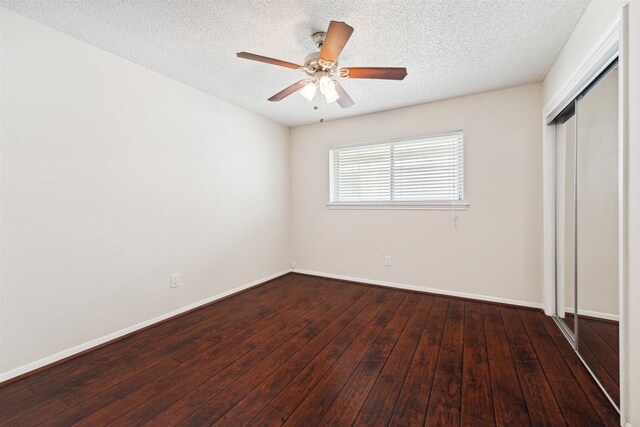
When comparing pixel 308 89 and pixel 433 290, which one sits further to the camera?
pixel 433 290

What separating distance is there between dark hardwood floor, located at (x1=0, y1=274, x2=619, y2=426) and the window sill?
4.00 feet

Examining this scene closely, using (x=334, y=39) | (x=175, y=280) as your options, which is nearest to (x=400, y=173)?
(x=334, y=39)

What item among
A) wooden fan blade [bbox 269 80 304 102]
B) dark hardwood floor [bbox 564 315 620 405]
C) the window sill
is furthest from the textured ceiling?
dark hardwood floor [bbox 564 315 620 405]

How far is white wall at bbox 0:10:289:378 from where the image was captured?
1.80 m

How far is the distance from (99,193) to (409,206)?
10.8 ft

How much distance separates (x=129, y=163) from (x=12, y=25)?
42.1 inches

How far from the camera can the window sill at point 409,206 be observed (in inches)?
127

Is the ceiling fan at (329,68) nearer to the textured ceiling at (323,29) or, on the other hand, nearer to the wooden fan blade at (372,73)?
the wooden fan blade at (372,73)

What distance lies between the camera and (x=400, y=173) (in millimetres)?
3617

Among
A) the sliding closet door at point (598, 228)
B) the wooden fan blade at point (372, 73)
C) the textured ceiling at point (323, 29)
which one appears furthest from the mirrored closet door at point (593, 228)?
the wooden fan blade at point (372, 73)

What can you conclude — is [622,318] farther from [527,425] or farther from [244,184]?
[244,184]

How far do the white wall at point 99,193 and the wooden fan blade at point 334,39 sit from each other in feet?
6.19

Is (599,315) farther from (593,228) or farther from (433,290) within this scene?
(433,290)

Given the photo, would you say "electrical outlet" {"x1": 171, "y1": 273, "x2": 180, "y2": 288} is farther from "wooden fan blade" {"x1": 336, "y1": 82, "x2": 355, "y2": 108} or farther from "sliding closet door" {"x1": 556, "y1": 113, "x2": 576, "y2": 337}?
"sliding closet door" {"x1": 556, "y1": 113, "x2": 576, "y2": 337}
